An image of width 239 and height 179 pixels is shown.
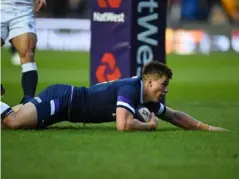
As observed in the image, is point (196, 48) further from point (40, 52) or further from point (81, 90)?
point (81, 90)

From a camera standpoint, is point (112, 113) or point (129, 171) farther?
point (112, 113)

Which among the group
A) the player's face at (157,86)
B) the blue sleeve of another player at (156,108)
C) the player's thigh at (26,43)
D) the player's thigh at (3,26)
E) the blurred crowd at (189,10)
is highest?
the player's thigh at (3,26)

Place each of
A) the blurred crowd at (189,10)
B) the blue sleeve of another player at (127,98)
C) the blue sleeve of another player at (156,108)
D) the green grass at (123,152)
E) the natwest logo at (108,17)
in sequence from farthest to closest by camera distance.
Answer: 1. the blurred crowd at (189,10)
2. the natwest logo at (108,17)
3. the blue sleeve of another player at (156,108)
4. the blue sleeve of another player at (127,98)
5. the green grass at (123,152)

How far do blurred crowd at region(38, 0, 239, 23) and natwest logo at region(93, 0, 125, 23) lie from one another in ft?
56.9

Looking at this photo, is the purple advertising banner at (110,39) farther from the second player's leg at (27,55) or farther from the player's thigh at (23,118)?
the player's thigh at (23,118)

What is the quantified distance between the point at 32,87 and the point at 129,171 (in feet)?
13.0

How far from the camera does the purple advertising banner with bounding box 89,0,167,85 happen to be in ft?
48.2

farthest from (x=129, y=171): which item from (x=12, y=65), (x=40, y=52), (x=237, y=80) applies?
(x=40, y=52)

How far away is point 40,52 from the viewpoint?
30641 mm

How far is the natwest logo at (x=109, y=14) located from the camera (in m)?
14.8

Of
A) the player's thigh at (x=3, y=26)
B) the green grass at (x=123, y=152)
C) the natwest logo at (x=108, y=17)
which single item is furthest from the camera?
the natwest logo at (x=108, y=17)

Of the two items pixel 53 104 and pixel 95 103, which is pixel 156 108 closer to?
→ pixel 95 103

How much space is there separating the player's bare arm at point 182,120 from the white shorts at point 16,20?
6.51ft

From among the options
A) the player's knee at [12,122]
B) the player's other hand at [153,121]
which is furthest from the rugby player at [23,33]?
the player's other hand at [153,121]
